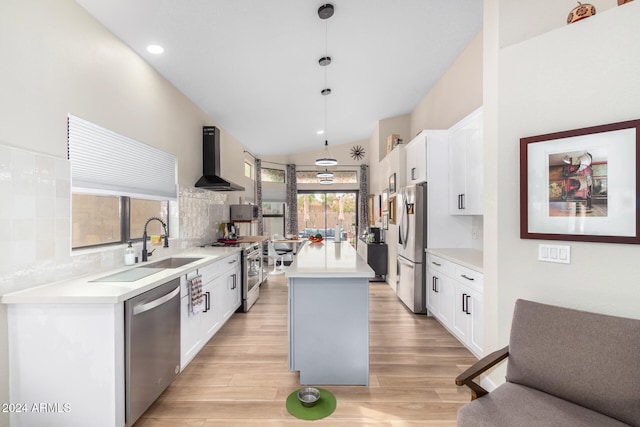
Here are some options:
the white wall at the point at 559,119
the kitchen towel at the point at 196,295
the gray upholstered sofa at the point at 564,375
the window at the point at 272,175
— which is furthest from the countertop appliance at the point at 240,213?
the gray upholstered sofa at the point at 564,375

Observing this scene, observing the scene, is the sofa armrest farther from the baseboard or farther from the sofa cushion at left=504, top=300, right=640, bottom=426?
the baseboard

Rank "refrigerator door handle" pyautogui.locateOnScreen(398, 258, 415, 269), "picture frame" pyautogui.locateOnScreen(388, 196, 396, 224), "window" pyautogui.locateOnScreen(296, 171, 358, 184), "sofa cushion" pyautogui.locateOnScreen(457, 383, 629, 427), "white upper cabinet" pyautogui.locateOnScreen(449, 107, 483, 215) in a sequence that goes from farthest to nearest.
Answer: "window" pyautogui.locateOnScreen(296, 171, 358, 184) < "picture frame" pyautogui.locateOnScreen(388, 196, 396, 224) < "refrigerator door handle" pyautogui.locateOnScreen(398, 258, 415, 269) < "white upper cabinet" pyautogui.locateOnScreen(449, 107, 483, 215) < "sofa cushion" pyautogui.locateOnScreen(457, 383, 629, 427)

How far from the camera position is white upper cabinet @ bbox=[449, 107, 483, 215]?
126 inches

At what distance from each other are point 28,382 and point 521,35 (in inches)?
153

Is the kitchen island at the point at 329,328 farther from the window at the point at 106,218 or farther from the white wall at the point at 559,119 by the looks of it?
the window at the point at 106,218

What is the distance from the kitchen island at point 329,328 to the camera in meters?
2.40

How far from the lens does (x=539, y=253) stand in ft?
6.37

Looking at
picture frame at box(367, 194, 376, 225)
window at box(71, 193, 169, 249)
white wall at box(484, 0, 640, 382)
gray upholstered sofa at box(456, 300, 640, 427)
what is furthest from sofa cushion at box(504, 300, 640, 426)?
picture frame at box(367, 194, 376, 225)

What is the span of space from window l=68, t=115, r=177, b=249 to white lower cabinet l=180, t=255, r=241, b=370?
869 mm

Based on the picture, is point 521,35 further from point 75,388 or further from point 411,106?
point 411,106

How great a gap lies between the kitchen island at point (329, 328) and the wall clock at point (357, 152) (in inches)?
267

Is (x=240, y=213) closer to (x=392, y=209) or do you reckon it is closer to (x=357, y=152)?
(x=392, y=209)

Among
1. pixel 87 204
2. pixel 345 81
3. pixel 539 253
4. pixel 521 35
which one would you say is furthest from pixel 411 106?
pixel 87 204

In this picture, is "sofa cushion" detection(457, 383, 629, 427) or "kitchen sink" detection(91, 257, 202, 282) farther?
"kitchen sink" detection(91, 257, 202, 282)
